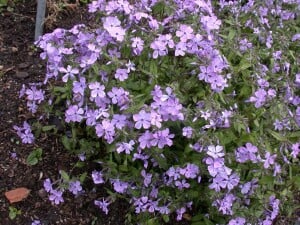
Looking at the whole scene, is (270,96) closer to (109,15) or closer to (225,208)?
(225,208)

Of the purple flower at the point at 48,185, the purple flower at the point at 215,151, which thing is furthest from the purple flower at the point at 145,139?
the purple flower at the point at 48,185

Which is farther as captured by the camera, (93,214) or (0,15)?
(0,15)

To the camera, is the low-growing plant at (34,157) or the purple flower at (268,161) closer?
the purple flower at (268,161)

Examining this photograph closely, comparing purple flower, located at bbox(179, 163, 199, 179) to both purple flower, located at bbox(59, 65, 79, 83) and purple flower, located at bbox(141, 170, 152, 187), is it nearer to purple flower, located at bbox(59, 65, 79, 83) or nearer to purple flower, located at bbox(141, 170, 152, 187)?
purple flower, located at bbox(141, 170, 152, 187)

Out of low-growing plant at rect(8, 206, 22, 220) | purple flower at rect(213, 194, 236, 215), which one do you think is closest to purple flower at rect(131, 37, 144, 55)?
purple flower at rect(213, 194, 236, 215)

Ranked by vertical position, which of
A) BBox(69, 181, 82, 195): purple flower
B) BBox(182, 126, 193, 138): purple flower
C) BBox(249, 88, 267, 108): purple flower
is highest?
BBox(249, 88, 267, 108): purple flower

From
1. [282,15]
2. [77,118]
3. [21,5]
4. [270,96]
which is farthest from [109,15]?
[21,5]

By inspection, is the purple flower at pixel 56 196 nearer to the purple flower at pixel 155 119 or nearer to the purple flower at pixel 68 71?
the purple flower at pixel 68 71
